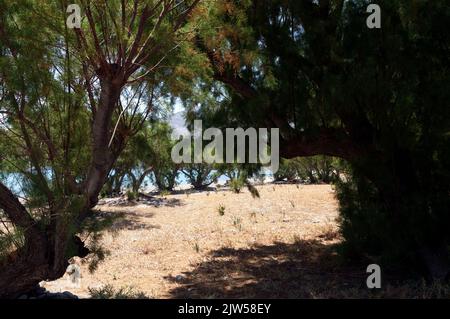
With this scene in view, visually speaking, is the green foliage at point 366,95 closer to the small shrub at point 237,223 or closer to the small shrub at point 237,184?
the small shrub at point 237,184

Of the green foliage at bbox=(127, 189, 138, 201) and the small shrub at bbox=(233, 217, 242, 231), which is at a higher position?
the green foliage at bbox=(127, 189, 138, 201)

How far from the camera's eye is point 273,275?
5086 millimetres

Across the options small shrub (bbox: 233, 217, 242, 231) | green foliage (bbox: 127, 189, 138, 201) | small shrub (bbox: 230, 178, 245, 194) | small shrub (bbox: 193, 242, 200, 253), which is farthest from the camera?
green foliage (bbox: 127, 189, 138, 201)

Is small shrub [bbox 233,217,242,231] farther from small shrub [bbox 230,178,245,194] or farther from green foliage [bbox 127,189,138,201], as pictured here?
green foliage [bbox 127,189,138,201]

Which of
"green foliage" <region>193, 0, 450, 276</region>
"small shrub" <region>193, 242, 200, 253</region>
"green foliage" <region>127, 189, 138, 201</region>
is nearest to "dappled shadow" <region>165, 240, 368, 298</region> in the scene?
"small shrub" <region>193, 242, 200, 253</region>

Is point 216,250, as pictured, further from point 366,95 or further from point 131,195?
point 131,195

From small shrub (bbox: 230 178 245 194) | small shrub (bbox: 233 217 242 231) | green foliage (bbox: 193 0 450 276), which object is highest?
green foliage (bbox: 193 0 450 276)

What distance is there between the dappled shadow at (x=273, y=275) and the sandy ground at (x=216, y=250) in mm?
11

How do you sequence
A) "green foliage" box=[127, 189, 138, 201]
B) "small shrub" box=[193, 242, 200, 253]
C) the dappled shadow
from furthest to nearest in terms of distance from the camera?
"green foliage" box=[127, 189, 138, 201] → "small shrub" box=[193, 242, 200, 253] → the dappled shadow

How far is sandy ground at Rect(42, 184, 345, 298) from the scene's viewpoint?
4.82 metres

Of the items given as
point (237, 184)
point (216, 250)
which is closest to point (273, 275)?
point (216, 250)

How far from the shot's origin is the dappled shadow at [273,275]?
4363mm

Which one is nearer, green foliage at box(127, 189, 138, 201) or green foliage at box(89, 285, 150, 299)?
green foliage at box(89, 285, 150, 299)

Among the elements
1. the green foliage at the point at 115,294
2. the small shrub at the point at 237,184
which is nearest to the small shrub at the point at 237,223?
the small shrub at the point at 237,184
